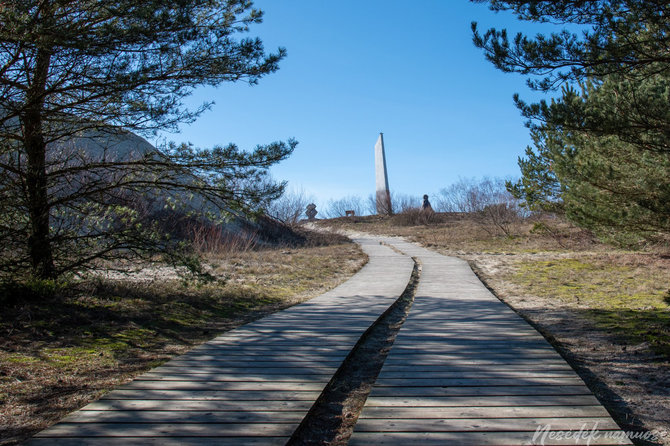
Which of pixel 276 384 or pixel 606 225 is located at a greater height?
pixel 606 225

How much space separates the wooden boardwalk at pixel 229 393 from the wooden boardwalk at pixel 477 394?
0.45m

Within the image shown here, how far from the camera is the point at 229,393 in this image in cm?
296

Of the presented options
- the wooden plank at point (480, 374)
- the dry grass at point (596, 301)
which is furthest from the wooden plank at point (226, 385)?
the dry grass at point (596, 301)

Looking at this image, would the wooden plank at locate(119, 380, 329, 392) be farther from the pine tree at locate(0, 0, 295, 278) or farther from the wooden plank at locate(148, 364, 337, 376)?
the pine tree at locate(0, 0, 295, 278)

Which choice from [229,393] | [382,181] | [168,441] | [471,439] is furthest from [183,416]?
[382,181]

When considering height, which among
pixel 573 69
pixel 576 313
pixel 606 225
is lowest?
pixel 576 313

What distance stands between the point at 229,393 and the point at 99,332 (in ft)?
8.61

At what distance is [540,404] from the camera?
2680mm

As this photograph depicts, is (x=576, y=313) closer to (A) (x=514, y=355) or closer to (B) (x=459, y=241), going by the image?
(A) (x=514, y=355)

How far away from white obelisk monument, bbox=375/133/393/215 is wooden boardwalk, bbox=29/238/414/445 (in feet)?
88.9

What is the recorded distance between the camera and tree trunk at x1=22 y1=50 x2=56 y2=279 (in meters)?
5.22

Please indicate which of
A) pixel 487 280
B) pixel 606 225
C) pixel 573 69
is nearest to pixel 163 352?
pixel 573 69

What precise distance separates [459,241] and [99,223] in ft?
46.0

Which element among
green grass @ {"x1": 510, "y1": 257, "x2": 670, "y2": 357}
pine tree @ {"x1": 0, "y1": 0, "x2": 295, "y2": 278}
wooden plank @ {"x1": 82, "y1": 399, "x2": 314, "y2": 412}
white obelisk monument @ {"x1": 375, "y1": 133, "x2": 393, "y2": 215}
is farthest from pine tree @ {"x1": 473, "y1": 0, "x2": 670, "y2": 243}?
white obelisk monument @ {"x1": 375, "y1": 133, "x2": 393, "y2": 215}
